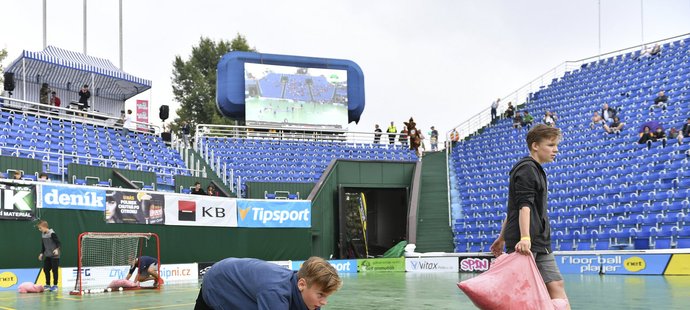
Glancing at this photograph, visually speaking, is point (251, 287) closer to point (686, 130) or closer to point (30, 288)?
point (30, 288)

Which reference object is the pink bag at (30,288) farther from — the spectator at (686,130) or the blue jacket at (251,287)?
the spectator at (686,130)

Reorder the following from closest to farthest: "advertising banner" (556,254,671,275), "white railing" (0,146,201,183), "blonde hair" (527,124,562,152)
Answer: "blonde hair" (527,124,562,152)
"advertising banner" (556,254,671,275)
"white railing" (0,146,201,183)

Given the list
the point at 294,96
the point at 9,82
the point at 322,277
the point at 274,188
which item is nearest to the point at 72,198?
the point at 274,188

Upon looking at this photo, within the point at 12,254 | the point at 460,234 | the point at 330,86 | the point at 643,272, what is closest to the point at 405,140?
the point at 330,86

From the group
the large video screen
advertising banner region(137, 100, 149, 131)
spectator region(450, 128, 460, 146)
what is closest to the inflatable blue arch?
the large video screen

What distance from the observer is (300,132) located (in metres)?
36.6

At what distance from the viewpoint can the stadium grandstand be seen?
890 inches

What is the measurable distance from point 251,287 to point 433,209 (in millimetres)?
27053

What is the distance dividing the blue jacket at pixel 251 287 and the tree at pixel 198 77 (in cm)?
5571

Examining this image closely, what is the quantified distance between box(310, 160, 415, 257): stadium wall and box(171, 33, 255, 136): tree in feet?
A: 103

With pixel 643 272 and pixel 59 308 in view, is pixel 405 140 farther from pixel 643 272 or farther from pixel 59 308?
pixel 59 308

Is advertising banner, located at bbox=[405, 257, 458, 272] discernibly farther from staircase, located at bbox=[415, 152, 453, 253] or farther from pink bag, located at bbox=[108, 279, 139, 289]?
pink bag, located at bbox=[108, 279, 139, 289]

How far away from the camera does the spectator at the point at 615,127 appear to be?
2895 cm

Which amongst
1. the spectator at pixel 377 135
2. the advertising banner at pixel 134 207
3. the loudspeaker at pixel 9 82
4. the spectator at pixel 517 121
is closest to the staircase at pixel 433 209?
the spectator at pixel 377 135
